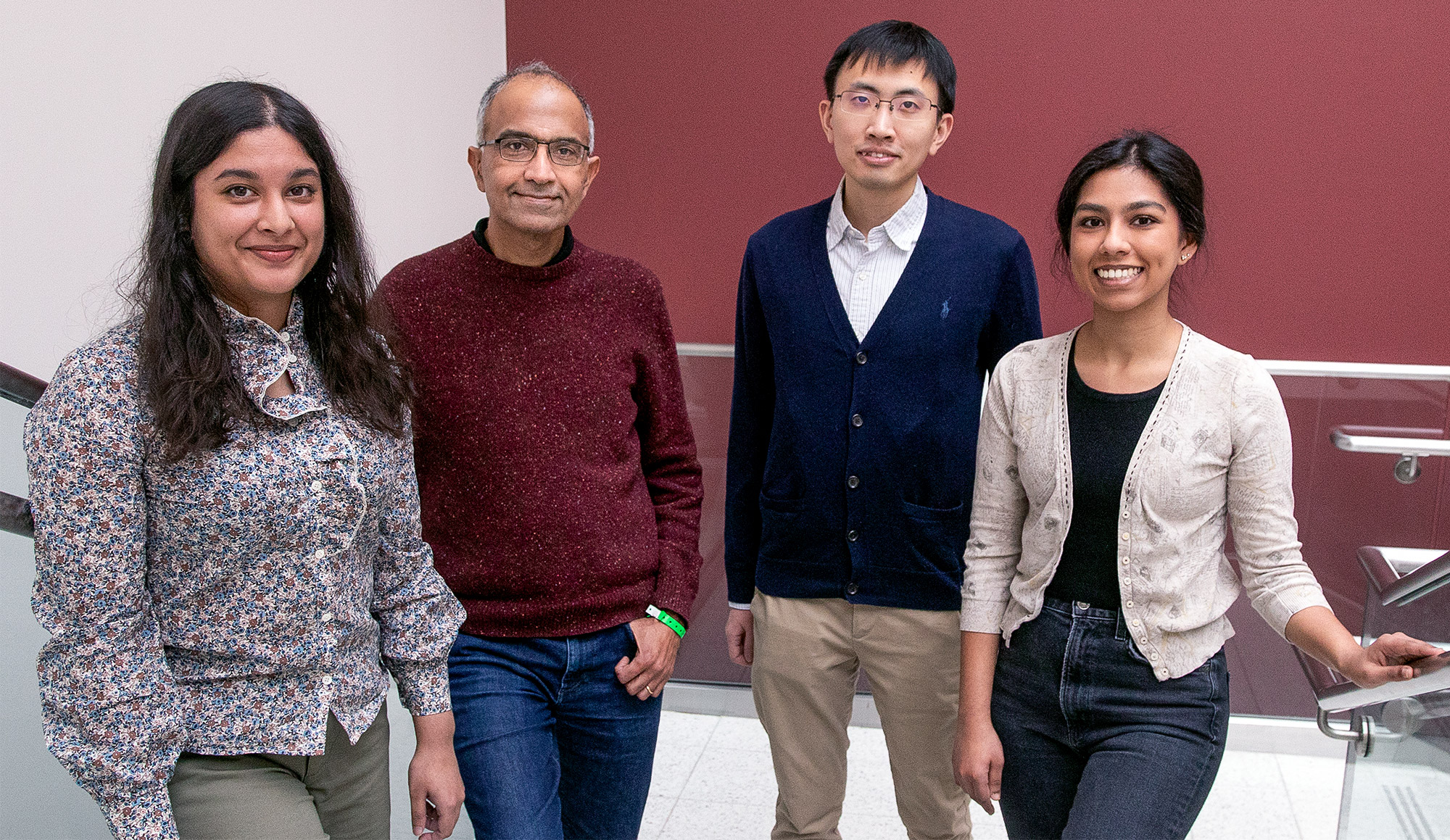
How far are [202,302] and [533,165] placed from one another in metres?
0.59

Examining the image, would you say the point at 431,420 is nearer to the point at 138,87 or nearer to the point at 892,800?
the point at 138,87

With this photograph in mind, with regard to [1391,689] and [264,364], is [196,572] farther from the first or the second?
[1391,689]

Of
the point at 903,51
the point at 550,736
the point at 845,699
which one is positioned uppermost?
the point at 903,51

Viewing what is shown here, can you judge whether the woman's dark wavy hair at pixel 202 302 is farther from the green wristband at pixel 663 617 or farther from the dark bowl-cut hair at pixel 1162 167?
the dark bowl-cut hair at pixel 1162 167

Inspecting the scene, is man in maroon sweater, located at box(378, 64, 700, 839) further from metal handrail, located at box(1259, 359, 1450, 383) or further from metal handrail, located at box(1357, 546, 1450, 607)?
metal handrail, located at box(1259, 359, 1450, 383)

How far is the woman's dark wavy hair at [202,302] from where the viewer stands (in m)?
1.17

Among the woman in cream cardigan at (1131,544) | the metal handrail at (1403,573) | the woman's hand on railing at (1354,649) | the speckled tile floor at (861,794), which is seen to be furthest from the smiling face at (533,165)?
the speckled tile floor at (861,794)

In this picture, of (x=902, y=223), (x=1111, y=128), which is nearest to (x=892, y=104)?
(x=902, y=223)

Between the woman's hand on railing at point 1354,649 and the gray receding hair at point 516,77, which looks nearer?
the woman's hand on railing at point 1354,649

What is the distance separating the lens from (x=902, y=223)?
1.89 m

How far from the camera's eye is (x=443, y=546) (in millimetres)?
1686

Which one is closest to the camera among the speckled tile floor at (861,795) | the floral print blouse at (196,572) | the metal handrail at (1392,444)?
the floral print blouse at (196,572)

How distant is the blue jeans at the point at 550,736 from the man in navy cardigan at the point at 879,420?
364mm

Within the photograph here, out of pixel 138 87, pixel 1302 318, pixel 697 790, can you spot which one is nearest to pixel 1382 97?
pixel 1302 318
